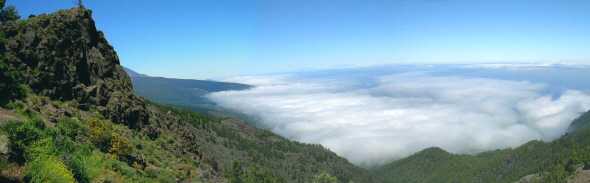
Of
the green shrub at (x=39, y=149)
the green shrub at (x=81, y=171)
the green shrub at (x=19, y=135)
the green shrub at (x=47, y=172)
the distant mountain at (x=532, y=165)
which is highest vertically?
the green shrub at (x=19, y=135)

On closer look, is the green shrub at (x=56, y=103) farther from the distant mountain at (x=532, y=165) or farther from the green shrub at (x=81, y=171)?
the distant mountain at (x=532, y=165)

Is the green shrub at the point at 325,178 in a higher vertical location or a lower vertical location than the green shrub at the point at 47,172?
lower

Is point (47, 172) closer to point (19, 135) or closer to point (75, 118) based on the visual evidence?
point (19, 135)

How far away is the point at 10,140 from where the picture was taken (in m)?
8.02

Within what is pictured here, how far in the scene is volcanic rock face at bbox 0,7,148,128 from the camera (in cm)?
2047

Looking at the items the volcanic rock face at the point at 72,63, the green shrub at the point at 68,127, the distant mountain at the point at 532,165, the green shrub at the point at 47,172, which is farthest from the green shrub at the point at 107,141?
the distant mountain at the point at 532,165

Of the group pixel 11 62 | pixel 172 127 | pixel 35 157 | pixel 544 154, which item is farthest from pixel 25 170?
pixel 544 154

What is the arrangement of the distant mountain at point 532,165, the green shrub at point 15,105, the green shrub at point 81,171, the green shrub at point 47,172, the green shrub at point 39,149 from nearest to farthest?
the green shrub at point 47,172, the green shrub at point 39,149, the green shrub at point 81,171, the green shrub at point 15,105, the distant mountain at point 532,165

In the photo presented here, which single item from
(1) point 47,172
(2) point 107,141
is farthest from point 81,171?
(2) point 107,141

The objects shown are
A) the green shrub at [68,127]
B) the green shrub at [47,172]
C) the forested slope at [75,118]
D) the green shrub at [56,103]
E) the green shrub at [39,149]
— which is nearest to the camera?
the green shrub at [47,172]

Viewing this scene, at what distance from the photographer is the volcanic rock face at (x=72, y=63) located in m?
20.5

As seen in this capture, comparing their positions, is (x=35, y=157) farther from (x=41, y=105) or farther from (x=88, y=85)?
(x=88, y=85)

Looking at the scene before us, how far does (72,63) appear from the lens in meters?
24.4

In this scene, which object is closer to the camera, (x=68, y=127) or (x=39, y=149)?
(x=39, y=149)
